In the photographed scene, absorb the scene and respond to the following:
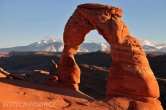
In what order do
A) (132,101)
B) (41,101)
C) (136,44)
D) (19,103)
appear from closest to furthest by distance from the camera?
(19,103), (41,101), (132,101), (136,44)

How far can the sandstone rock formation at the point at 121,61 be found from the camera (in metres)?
14.3

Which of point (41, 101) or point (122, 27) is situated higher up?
point (122, 27)

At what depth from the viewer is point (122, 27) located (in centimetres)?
1570

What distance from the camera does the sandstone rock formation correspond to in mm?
14258

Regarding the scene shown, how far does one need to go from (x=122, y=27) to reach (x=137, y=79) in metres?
2.84

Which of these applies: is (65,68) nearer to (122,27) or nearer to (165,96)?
(122,27)

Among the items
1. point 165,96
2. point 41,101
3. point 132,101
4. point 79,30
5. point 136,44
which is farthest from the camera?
point 165,96

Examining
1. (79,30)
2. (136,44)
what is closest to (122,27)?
(136,44)

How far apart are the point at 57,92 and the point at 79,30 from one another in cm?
377

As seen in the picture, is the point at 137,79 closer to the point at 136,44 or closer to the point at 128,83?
the point at 128,83

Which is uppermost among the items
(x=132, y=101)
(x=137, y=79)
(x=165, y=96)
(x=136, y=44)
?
(x=136, y=44)

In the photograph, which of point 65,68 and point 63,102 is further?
point 65,68

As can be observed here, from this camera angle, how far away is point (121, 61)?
15.0 m

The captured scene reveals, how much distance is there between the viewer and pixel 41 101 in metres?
12.9
